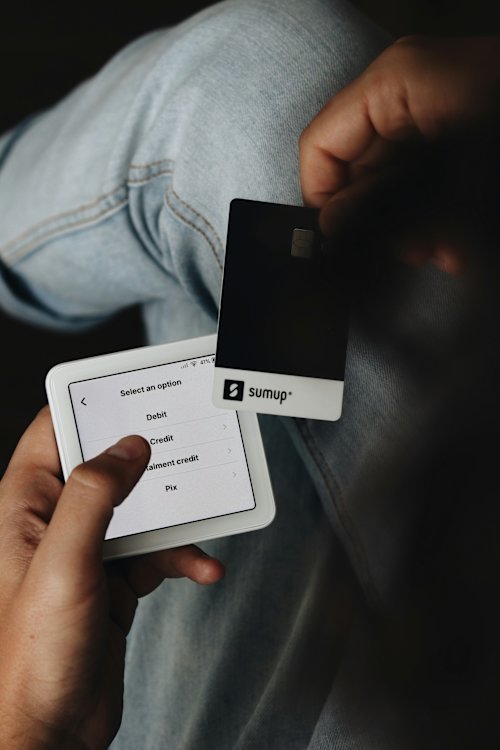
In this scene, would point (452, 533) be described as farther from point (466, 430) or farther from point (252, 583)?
point (252, 583)

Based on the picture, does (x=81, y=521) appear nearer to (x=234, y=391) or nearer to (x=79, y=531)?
(x=79, y=531)

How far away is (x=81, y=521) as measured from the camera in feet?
1.43

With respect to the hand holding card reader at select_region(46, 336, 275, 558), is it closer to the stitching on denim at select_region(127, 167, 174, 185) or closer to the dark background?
the stitching on denim at select_region(127, 167, 174, 185)

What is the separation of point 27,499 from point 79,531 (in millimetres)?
134

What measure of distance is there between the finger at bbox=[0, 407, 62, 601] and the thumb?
7 cm

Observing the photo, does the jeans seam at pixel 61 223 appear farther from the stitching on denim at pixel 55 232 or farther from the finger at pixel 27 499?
the finger at pixel 27 499

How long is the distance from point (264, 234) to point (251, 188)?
58 mm

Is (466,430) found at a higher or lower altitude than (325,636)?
higher

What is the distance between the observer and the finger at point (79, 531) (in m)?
0.44

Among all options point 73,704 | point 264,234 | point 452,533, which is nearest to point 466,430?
point 452,533

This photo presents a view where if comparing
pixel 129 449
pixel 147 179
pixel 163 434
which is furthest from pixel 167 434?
pixel 147 179

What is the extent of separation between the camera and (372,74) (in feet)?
1.47

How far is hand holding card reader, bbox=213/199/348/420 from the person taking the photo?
486mm

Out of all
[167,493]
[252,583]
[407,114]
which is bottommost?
[252,583]
